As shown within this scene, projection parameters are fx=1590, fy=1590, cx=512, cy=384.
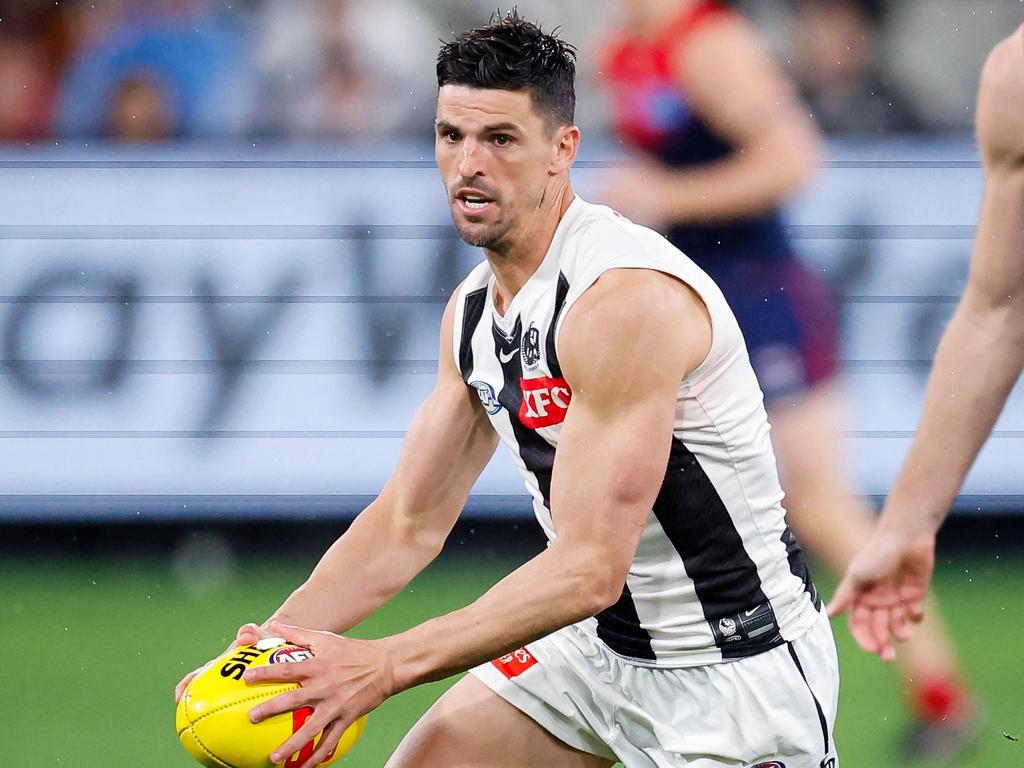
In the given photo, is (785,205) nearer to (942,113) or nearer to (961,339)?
(942,113)

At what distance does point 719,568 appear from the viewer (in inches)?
114

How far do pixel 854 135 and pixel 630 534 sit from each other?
143 inches

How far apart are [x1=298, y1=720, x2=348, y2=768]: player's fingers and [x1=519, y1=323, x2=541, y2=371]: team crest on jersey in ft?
2.34

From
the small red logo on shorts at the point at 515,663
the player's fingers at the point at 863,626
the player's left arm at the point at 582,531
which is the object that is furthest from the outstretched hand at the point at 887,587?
the small red logo on shorts at the point at 515,663

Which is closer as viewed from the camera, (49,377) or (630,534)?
(630,534)

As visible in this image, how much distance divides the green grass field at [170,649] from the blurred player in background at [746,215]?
0.92 feet

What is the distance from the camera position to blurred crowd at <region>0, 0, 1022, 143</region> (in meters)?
5.91

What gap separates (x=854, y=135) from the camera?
232 inches

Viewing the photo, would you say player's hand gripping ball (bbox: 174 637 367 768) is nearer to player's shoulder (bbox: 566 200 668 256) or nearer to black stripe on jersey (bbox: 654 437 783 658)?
black stripe on jersey (bbox: 654 437 783 658)

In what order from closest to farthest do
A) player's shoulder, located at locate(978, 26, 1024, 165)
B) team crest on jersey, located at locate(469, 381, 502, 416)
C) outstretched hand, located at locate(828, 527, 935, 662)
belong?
player's shoulder, located at locate(978, 26, 1024, 165) < outstretched hand, located at locate(828, 527, 935, 662) < team crest on jersey, located at locate(469, 381, 502, 416)

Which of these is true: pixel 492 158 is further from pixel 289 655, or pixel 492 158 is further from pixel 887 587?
pixel 887 587

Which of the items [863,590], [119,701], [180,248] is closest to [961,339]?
[863,590]

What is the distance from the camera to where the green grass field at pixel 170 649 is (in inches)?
173

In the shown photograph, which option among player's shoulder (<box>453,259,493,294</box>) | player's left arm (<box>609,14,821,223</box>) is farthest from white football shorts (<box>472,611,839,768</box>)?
player's left arm (<box>609,14,821,223</box>)
